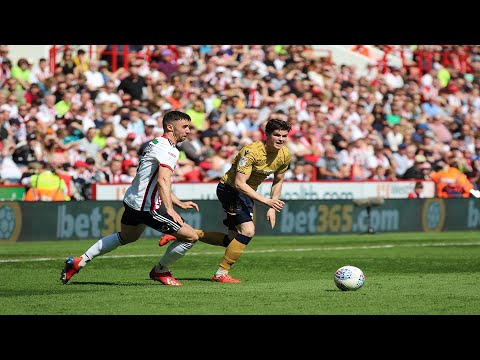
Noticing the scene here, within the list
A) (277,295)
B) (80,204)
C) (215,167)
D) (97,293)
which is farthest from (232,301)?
(215,167)

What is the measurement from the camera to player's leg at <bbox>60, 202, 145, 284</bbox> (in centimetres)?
1266

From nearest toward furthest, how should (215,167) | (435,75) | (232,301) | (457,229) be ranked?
1. (232,301)
2. (215,167)
3. (457,229)
4. (435,75)

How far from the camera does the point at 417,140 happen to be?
97.3 feet

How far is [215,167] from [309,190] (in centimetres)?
237

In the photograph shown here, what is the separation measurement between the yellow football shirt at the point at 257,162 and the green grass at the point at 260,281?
1352 millimetres

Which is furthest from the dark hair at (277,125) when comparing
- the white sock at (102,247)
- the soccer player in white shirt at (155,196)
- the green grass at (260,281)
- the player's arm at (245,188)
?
the white sock at (102,247)

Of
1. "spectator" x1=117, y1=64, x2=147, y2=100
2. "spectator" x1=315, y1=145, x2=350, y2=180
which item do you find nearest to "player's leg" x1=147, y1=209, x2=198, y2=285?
"spectator" x1=117, y1=64, x2=147, y2=100

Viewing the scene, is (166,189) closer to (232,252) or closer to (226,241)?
(232,252)

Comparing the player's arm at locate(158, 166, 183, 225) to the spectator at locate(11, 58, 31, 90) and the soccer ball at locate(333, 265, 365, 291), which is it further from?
the spectator at locate(11, 58, 31, 90)

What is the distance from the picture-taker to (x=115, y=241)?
42.0 ft

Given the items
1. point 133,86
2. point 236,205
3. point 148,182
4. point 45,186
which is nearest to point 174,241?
point 148,182

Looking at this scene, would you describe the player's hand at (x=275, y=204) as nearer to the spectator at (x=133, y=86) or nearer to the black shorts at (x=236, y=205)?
the black shorts at (x=236, y=205)

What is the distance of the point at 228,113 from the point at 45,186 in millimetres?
6065

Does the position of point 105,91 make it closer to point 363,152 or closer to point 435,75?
point 363,152
